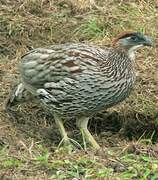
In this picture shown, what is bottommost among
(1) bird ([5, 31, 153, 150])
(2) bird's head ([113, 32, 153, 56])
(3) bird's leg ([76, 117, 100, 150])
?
(3) bird's leg ([76, 117, 100, 150])

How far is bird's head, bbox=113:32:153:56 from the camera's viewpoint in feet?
25.3

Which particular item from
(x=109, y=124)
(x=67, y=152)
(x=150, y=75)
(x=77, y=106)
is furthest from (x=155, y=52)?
(x=67, y=152)

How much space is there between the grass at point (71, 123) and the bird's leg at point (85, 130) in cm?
17

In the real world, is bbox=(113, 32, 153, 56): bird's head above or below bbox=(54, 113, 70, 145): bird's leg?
above

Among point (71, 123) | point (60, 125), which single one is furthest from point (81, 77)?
point (71, 123)

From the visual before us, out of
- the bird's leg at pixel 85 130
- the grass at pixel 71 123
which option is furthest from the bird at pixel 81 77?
the grass at pixel 71 123

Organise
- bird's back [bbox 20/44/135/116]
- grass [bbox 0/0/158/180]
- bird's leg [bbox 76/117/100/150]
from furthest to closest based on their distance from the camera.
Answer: bird's leg [bbox 76/117/100/150]
bird's back [bbox 20/44/135/116]
grass [bbox 0/0/158/180]

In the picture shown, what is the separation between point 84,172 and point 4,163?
0.64 meters

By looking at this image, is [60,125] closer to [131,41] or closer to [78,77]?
[78,77]

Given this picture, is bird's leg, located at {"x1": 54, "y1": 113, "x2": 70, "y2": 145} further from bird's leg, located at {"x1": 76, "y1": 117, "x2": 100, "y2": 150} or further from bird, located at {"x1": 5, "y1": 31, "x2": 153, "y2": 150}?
bird's leg, located at {"x1": 76, "y1": 117, "x2": 100, "y2": 150}

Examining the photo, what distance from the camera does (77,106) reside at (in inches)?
296

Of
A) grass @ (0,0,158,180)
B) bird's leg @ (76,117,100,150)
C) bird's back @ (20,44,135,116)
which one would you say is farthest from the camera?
bird's leg @ (76,117,100,150)

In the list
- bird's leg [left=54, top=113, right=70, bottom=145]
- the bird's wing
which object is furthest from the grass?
the bird's wing

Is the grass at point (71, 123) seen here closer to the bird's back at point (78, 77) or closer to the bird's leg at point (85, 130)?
the bird's leg at point (85, 130)
